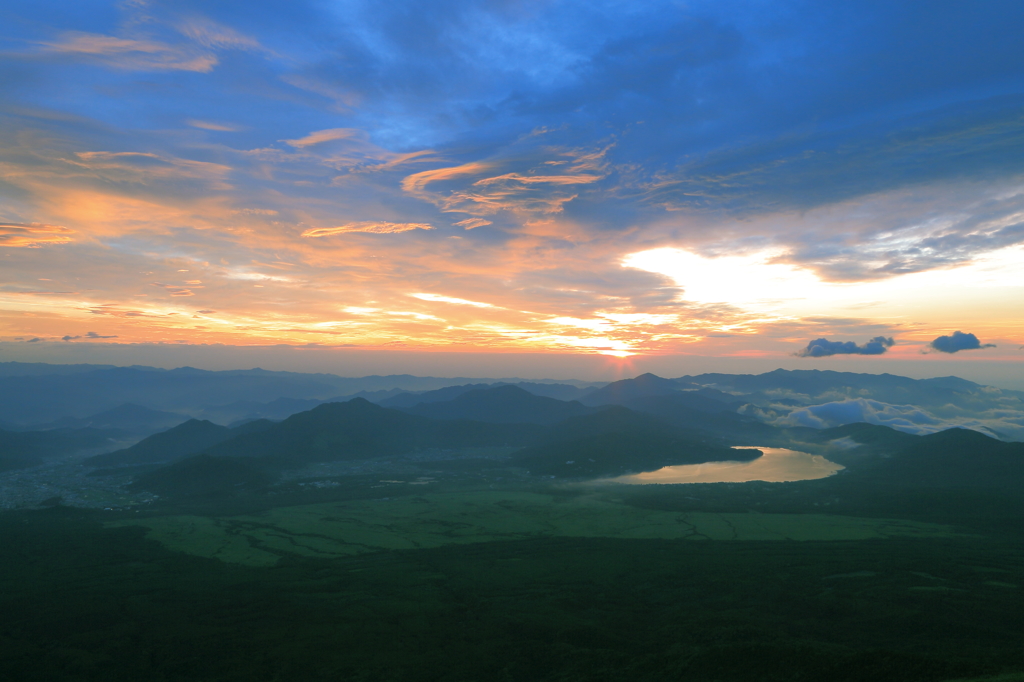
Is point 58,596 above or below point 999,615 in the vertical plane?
below

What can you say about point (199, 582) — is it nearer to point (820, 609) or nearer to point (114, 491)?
point (820, 609)

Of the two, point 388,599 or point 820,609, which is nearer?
point 820,609

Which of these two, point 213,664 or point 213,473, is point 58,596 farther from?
point 213,473

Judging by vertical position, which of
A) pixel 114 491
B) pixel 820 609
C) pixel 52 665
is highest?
pixel 820 609

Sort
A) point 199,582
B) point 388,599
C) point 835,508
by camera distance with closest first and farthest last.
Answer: point 388,599, point 199,582, point 835,508

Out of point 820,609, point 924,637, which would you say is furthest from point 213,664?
point 924,637

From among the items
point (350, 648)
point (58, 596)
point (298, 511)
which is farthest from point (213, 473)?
point (350, 648)

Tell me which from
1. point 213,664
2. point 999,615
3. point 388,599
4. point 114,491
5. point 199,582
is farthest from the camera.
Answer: point 114,491
